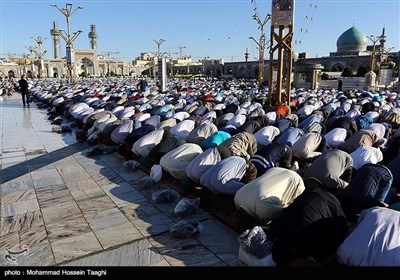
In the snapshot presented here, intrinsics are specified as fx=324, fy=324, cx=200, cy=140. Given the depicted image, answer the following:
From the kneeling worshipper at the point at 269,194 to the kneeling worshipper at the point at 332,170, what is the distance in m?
0.91

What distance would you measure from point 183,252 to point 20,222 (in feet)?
8.02

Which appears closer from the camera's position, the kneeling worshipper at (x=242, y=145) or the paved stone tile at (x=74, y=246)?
the paved stone tile at (x=74, y=246)

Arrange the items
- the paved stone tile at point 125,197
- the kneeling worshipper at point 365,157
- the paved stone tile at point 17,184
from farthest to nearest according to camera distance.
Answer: the paved stone tile at point 17,184, the kneeling worshipper at point 365,157, the paved stone tile at point 125,197

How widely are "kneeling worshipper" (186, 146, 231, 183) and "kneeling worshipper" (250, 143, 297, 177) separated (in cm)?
54

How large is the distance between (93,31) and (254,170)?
95117 mm

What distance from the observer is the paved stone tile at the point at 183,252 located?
3512 mm

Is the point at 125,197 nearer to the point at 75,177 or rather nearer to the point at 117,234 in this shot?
the point at 117,234

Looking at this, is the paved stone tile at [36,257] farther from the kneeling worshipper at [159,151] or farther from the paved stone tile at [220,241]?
the kneeling worshipper at [159,151]

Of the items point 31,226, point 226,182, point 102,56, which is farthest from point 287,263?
point 102,56

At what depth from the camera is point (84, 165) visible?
283 inches

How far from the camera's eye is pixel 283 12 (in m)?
11.2

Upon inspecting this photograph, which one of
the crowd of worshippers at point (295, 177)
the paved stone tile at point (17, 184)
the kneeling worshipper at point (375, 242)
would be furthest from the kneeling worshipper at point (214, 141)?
the kneeling worshipper at point (375, 242)

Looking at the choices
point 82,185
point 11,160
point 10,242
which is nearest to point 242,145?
point 82,185

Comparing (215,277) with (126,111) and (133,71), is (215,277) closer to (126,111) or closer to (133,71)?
(126,111)
